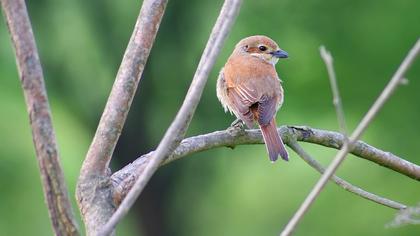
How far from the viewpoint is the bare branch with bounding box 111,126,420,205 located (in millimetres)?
3137

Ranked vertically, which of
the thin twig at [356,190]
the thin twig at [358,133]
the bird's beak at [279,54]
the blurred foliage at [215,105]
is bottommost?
the blurred foliage at [215,105]

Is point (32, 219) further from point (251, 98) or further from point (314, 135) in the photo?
point (314, 135)

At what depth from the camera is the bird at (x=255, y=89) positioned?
441 centimetres

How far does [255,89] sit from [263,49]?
74 centimetres

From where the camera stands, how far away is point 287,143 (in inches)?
160

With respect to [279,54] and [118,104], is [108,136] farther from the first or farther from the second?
[279,54]

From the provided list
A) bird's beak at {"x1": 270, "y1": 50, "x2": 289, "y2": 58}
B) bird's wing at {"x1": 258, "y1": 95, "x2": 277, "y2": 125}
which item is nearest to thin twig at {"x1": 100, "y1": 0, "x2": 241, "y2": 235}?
bird's wing at {"x1": 258, "y1": 95, "x2": 277, "y2": 125}

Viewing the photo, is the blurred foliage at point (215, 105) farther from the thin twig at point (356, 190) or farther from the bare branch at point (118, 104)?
the bare branch at point (118, 104)

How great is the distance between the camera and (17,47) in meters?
2.19

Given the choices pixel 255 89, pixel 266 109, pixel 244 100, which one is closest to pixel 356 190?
pixel 266 109

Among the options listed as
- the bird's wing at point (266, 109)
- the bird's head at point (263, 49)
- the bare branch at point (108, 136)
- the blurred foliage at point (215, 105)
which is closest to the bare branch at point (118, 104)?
the bare branch at point (108, 136)

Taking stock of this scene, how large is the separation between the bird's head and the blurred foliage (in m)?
4.81

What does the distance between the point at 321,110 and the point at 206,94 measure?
154 centimetres

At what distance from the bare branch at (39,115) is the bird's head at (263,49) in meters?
3.59
